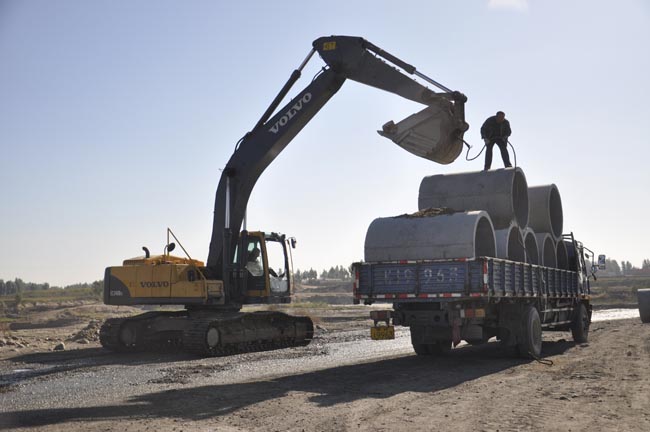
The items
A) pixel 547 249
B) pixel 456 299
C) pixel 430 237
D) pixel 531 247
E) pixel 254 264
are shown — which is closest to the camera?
pixel 456 299

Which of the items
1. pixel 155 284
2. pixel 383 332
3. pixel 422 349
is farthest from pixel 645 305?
pixel 155 284

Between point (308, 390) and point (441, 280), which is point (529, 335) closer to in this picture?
point (441, 280)

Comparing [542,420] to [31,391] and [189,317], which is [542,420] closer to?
[31,391]

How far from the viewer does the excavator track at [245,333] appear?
16703 mm

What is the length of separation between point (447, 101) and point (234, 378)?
828 cm

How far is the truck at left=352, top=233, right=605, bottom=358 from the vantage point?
13141 millimetres

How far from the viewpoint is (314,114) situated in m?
17.8

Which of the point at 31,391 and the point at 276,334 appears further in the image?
the point at 276,334

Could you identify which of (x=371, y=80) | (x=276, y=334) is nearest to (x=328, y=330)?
(x=276, y=334)

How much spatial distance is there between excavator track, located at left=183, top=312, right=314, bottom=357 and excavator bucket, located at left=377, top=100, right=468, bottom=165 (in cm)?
622

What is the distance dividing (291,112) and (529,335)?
8043 mm

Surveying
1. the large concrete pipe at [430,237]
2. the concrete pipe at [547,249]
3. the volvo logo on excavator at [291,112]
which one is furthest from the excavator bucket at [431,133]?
the concrete pipe at [547,249]

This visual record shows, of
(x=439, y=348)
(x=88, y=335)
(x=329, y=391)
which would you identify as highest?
(x=88, y=335)

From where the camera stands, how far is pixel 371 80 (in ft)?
57.4
